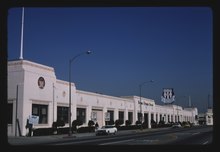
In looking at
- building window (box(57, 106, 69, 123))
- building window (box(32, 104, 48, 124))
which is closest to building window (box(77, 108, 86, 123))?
building window (box(57, 106, 69, 123))

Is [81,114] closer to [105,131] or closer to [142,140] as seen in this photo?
[105,131]

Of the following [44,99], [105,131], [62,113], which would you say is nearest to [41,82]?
[44,99]

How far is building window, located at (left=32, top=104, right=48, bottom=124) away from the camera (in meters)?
47.1

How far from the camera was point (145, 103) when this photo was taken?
320 feet

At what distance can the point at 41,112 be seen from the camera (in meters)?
48.5

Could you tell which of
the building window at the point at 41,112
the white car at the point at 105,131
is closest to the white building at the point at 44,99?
the building window at the point at 41,112

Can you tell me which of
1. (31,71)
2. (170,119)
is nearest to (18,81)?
(31,71)

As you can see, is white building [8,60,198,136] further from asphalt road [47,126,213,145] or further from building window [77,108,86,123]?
asphalt road [47,126,213,145]

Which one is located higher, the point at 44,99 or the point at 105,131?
the point at 44,99

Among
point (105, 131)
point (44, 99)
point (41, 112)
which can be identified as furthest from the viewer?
point (105, 131)

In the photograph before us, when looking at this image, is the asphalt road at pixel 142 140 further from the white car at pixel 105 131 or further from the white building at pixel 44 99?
the white car at pixel 105 131

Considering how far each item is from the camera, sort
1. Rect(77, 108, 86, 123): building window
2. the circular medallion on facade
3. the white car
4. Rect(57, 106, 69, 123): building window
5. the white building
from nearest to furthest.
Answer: the white building
the circular medallion on facade
the white car
Rect(57, 106, 69, 123): building window
Rect(77, 108, 86, 123): building window

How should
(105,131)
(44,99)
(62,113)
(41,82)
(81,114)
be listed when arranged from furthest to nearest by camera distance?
(81,114), (62,113), (105,131), (44,99), (41,82)

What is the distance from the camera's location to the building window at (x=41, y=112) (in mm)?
47075
